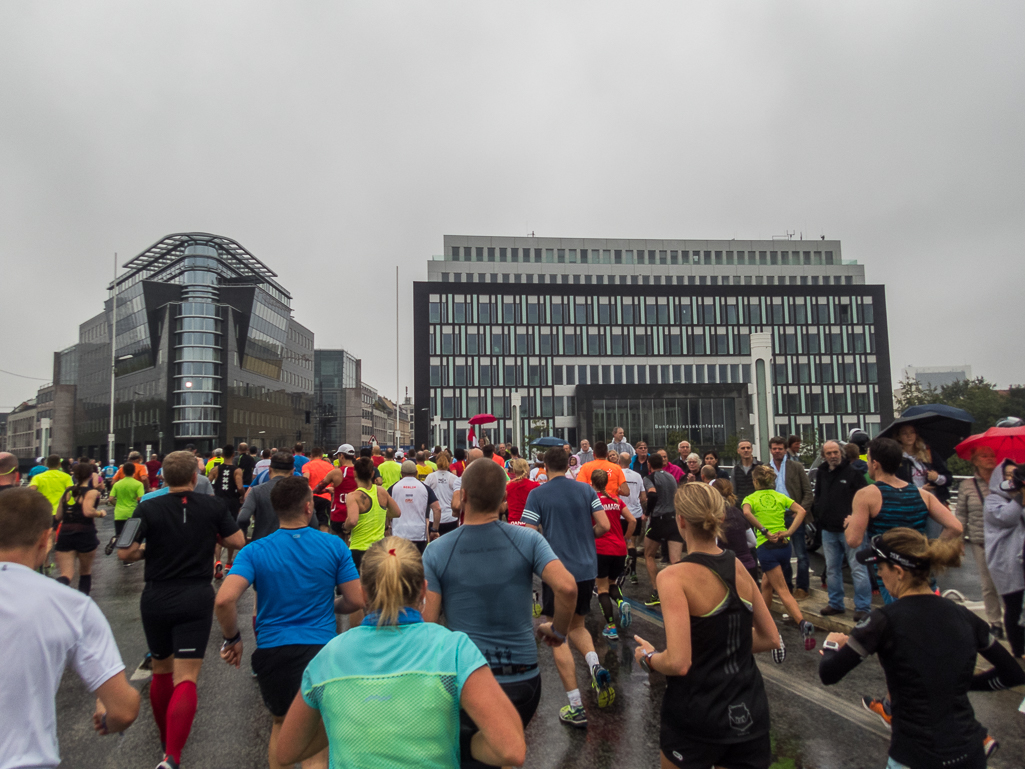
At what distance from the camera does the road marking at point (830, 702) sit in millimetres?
4572

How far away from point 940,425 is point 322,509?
810cm

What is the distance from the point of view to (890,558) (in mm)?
2738

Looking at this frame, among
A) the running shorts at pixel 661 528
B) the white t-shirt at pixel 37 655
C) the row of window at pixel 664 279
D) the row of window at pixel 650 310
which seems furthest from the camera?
the row of window at pixel 664 279

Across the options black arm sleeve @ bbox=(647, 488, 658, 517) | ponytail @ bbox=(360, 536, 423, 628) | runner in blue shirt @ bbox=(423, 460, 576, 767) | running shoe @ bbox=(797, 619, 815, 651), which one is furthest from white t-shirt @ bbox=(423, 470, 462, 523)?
ponytail @ bbox=(360, 536, 423, 628)

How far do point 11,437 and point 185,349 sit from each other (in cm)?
7763

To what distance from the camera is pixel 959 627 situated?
2.60 meters

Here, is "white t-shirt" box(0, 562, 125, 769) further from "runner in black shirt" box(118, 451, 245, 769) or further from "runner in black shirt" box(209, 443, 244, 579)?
"runner in black shirt" box(209, 443, 244, 579)

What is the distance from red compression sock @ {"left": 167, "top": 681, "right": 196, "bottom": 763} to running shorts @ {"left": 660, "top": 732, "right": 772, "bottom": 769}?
286cm

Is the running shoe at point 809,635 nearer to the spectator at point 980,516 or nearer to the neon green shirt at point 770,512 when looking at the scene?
the neon green shirt at point 770,512

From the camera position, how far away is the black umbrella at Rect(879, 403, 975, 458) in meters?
7.70

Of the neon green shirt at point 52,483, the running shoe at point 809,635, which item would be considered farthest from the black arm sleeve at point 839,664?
the neon green shirt at point 52,483

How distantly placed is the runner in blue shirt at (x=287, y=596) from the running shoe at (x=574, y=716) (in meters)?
1.92

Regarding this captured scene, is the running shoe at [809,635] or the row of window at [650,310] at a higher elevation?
the row of window at [650,310]

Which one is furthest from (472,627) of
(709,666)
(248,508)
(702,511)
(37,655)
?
(248,508)
